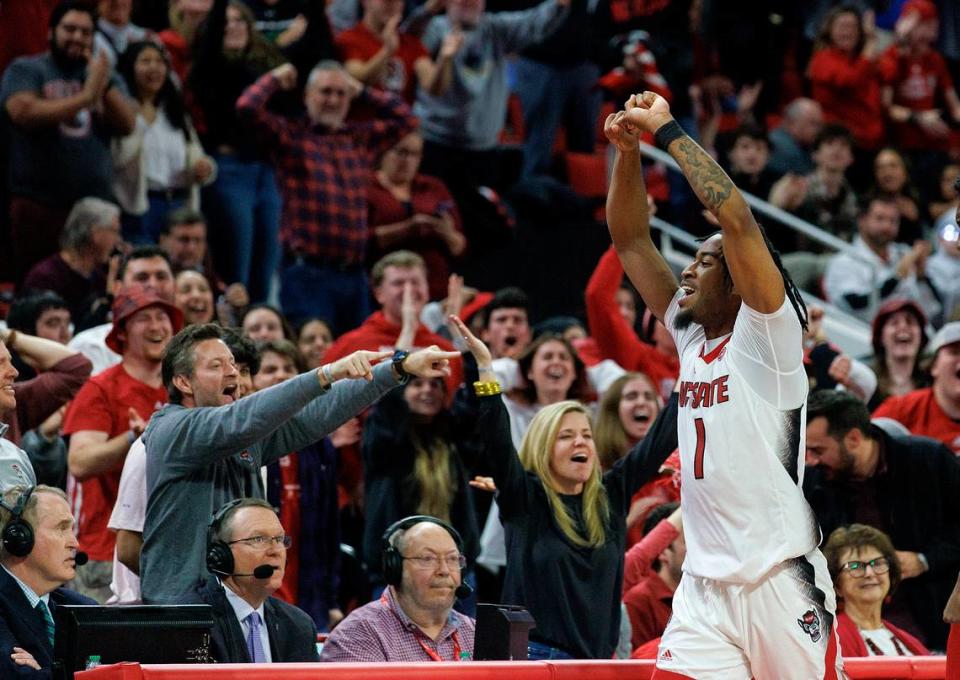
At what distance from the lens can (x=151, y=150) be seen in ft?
33.2

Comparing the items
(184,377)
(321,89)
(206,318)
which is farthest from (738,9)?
(184,377)

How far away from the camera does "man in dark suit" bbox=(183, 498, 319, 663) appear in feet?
17.6

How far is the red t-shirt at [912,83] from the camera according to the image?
14.7 meters

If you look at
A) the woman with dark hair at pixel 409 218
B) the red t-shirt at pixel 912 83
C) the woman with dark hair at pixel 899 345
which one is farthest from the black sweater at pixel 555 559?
the red t-shirt at pixel 912 83

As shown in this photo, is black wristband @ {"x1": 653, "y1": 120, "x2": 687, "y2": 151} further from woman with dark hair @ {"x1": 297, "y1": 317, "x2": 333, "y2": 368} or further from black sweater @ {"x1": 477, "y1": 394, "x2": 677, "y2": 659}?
woman with dark hair @ {"x1": 297, "y1": 317, "x2": 333, "y2": 368}

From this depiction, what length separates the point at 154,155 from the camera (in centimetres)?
1011

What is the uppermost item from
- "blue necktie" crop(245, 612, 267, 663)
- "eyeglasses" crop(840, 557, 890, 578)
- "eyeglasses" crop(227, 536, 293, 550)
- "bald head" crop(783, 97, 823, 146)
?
"bald head" crop(783, 97, 823, 146)

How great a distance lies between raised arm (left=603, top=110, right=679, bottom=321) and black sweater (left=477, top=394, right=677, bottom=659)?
40.8 inches

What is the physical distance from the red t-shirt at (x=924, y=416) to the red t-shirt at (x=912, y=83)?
22.4ft

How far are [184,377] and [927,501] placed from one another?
11.1 feet

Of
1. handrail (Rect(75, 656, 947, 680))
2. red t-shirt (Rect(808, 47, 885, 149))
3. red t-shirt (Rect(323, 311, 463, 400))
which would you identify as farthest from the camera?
red t-shirt (Rect(808, 47, 885, 149))

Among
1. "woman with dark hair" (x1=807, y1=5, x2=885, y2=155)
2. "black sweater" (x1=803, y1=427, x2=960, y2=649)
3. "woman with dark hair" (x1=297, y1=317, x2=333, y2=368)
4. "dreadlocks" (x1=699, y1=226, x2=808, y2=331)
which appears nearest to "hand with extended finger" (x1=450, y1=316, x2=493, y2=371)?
"dreadlocks" (x1=699, y1=226, x2=808, y2=331)

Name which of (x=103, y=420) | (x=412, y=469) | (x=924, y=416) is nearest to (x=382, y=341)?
(x=412, y=469)

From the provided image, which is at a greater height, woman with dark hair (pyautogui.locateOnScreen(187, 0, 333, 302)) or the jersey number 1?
woman with dark hair (pyautogui.locateOnScreen(187, 0, 333, 302))
